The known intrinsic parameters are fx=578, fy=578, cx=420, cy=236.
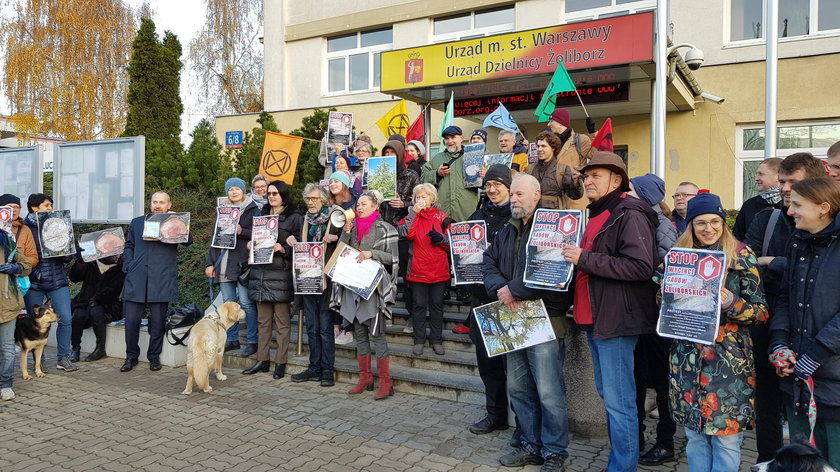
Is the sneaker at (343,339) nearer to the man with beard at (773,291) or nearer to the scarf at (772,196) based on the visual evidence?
the man with beard at (773,291)

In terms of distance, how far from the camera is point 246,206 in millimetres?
7766

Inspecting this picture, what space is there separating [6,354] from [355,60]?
13736 millimetres

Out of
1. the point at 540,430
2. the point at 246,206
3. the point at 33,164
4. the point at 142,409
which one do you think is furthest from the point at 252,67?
the point at 540,430

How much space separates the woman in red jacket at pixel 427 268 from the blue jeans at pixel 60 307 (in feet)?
14.9

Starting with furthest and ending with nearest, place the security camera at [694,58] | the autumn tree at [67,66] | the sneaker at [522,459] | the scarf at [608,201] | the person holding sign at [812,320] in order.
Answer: the autumn tree at [67,66] → the security camera at [694,58] → the sneaker at [522,459] → the scarf at [608,201] → the person holding sign at [812,320]

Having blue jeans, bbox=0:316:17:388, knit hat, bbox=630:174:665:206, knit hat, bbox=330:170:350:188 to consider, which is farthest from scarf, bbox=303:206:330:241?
knit hat, bbox=630:174:665:206

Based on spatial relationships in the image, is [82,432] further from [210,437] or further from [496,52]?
[496,52]

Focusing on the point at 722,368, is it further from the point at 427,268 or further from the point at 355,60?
the point at 355,60

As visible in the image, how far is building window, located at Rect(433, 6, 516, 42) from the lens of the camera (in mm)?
15547

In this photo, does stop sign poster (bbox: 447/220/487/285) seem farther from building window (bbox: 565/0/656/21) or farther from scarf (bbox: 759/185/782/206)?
building window (bbox: 565/0/656/21)

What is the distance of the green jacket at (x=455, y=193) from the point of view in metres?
→ 7.49

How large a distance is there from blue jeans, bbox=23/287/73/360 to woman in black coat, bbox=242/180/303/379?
99.8 inches

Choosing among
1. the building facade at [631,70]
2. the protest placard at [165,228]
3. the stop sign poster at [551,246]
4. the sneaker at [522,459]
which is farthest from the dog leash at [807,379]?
the building facade at [631,70]

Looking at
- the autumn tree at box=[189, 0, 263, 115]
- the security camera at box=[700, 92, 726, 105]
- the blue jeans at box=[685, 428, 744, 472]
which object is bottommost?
the blue jeans at box=[685, 428, 744, 472]
